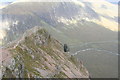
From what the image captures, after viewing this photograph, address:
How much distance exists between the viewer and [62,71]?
9212cm

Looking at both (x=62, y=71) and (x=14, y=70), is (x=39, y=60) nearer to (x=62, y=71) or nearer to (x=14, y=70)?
(x=62, y=71)

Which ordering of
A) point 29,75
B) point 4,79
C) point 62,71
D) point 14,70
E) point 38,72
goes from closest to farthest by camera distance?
point 4,79 → point 14,70 → point 29,75 → point 38,72 → point 62,71

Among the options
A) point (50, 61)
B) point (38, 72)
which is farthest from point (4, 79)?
point (50, 61)

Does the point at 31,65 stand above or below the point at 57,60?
above

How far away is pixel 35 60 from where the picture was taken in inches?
3297

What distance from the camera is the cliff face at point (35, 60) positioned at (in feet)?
213

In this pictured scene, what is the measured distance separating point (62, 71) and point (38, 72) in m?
18.7

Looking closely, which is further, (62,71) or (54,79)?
(62,71)

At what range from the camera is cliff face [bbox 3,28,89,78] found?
64.8 m

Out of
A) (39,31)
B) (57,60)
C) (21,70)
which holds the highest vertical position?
(21,70)

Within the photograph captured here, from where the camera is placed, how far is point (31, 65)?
7594 centimetres

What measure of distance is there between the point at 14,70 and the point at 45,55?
109 feet

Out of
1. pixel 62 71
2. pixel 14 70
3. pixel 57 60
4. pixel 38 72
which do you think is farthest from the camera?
pixel 57 60

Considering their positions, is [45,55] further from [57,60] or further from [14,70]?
[14,70]
